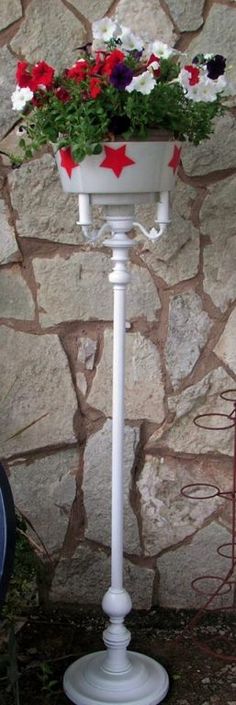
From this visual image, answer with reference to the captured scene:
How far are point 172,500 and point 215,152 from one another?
89cm

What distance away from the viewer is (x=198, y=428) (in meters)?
2.61

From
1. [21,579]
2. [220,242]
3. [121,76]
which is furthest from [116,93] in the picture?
[21,579]

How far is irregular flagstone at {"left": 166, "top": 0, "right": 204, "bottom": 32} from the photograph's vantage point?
240 centimetres

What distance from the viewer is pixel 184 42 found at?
7.93 feet

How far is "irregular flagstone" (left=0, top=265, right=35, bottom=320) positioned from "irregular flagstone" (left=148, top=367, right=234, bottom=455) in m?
0.44

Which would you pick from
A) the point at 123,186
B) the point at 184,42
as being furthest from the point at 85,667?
the point at 184,42

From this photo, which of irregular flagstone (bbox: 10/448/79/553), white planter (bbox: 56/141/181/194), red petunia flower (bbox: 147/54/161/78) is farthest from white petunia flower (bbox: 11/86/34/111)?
irregular flagstone (bbox: 10/448/79/553)

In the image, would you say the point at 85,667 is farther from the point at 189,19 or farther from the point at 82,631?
the point at 189,19

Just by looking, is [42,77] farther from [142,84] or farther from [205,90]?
[205,90]

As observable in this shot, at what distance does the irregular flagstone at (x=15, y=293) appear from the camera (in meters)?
2.55

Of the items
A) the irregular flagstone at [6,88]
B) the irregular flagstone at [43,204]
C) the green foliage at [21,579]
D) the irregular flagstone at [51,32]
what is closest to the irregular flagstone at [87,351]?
the irregular flagstone at [43,204]

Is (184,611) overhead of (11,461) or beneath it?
beneath

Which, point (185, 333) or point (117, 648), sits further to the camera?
point (185, 333)

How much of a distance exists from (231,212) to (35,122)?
23.7 inches
